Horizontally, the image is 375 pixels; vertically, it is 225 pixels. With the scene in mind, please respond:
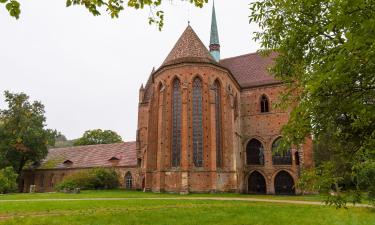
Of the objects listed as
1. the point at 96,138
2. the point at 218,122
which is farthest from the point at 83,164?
the point at 218,122

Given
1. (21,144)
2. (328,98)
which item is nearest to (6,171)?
(21,144)

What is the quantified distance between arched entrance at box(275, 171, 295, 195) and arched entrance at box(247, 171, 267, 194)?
4.75 feet

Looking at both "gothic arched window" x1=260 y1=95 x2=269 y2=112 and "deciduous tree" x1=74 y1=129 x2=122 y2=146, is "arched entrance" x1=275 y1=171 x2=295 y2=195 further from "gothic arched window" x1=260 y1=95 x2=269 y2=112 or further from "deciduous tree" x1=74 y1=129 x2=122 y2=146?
"deciduous tree" x1=74 y1=129 x2=122 y2=146

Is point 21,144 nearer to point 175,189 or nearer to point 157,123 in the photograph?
point 157,123

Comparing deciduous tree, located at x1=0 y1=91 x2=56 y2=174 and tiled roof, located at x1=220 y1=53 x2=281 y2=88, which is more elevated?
tiled roof, located at x1=220 y1=53 x2=281 y2=88

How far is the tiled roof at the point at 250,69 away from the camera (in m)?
35.4

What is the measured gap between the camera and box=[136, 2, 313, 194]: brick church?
2677 centimetres

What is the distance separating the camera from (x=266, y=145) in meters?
33.1

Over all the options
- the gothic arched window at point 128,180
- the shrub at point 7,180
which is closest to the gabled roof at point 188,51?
the gothic arched window at point 128,180

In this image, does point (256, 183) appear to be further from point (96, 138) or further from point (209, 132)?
point (96, 138)

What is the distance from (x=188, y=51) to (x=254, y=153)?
14240mm

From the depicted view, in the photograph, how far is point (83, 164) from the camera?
41.3m

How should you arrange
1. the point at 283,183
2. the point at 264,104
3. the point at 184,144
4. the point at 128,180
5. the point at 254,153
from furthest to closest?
the point at 128,180 → the point at 264,104 → the point at 254,153 → the point at 283,183 → the point at 184,144

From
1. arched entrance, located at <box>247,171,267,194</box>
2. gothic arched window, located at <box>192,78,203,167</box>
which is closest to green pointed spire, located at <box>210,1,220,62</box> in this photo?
gothic arched window, located at <box>192,78,203,167</box>
